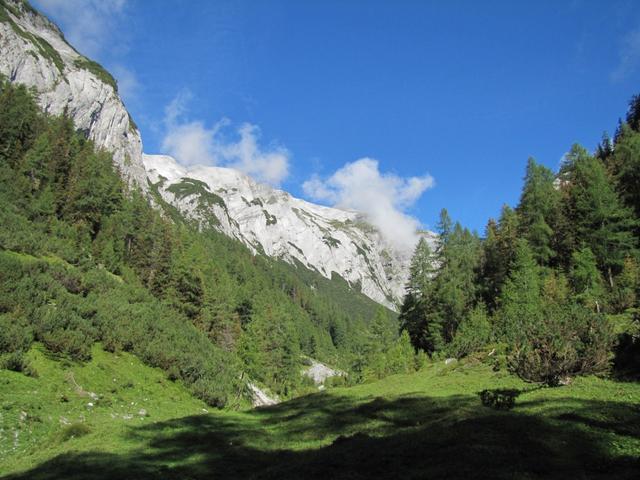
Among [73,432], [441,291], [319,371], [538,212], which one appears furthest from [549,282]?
[319,371]

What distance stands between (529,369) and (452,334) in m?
40.5

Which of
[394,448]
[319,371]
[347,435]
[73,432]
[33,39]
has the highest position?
[33,39]

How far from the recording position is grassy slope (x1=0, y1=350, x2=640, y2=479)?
1205cm

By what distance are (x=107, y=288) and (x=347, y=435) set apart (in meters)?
38.2

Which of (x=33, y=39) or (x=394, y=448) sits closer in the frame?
(x=394, y=448)

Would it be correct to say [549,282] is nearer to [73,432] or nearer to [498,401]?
[498,401]

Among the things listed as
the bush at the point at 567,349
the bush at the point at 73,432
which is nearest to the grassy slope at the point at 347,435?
the bush at the point at 73,432

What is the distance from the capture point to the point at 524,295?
52219 millimetres

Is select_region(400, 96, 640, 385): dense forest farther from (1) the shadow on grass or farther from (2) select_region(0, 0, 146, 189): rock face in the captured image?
(2) select_region(0, 0, 146, 189): rock face

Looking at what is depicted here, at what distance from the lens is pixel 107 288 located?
160 ft

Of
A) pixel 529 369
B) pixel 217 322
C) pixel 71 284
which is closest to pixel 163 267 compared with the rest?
pixel 217 322

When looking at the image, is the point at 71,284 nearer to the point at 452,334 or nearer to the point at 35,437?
the point at 35,437

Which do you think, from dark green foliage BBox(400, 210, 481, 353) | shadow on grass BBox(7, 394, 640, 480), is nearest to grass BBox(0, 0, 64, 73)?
dark green foliage BBox(400, 210, 481, 353)

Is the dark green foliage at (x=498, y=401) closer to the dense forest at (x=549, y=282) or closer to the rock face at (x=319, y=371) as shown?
the dense forest at (x=549, y=282)
